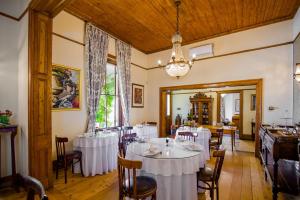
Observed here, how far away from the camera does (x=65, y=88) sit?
4.01 metres

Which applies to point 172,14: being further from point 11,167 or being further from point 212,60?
point 11,167

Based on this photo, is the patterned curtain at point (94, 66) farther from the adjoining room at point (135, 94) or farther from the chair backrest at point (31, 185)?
the chair backrest at point (31, 185)

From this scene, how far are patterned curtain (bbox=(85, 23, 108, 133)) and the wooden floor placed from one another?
1432 mm

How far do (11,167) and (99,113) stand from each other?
7.66 ft

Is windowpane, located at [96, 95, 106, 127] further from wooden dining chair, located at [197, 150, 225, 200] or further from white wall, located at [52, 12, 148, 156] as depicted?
wooden dining chair, located at [197, 150, 225, 200]

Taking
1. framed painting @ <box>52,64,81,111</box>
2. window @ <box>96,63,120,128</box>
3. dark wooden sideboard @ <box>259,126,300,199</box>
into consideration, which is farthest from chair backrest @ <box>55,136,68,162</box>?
dark wooden sideboard @ <box>259,126,300,199</box>

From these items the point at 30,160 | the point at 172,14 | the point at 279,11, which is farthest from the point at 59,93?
the point at 279,11

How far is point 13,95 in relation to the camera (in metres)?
3.13

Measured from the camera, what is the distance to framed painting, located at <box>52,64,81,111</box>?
3.82m

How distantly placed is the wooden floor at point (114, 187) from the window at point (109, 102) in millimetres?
1775

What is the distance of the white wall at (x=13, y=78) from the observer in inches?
115

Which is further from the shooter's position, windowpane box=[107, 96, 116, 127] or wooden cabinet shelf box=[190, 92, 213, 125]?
wooden cabinet shelf box=[190, 92, 213, 125]

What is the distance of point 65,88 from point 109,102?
1568mm

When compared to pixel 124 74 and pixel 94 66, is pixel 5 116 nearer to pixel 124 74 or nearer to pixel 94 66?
pixel 94 66
